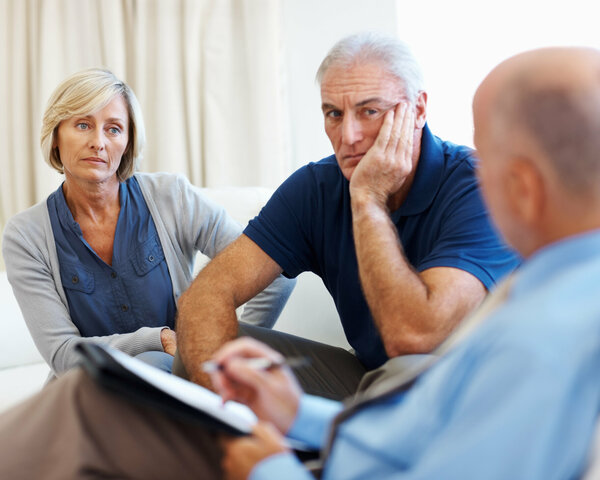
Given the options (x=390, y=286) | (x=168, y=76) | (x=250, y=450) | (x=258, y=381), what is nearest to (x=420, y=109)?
(x=390, y=286)

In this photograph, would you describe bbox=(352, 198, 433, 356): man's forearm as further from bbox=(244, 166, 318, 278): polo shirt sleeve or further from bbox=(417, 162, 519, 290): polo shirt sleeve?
bbox=(244, 166, 318, 278): polo shirt sleeve

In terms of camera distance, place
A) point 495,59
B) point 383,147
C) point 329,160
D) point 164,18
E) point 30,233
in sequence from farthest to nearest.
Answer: point 164,18, point 495,59, point 30,233, point 329,160, point 383,147

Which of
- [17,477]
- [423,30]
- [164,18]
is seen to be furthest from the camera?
[164,18]

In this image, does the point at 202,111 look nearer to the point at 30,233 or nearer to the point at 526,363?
the point at 30,233

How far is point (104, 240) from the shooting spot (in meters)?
2.16

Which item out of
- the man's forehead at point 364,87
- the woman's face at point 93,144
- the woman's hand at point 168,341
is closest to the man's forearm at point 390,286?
the man's forehead at point 364,87

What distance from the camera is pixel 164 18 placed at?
10.4 ft

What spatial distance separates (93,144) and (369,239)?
1.00 m

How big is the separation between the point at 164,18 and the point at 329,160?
164cm

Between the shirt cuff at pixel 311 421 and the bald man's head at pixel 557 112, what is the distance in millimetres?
421

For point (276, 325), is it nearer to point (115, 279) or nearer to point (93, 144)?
point (115, 279)

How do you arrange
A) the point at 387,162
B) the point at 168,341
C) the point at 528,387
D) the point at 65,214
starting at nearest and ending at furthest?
the point at 528,387 → the point at 387,162 → the point at 168,341 → the point at 65,214

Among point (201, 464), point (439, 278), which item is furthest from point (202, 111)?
point (201, 464)

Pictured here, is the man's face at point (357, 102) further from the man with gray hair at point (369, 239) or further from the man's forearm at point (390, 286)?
the man's forearm at point (390, 286)
